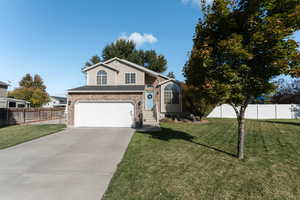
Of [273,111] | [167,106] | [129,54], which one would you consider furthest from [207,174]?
[129,54]

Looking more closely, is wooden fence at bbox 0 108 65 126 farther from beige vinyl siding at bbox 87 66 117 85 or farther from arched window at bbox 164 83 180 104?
arched window at bbox 164 83 180 104

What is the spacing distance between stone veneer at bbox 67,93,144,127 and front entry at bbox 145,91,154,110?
5102 millimetres

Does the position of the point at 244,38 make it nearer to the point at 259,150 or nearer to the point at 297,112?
the point at 259,150

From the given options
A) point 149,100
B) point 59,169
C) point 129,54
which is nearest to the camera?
point 59,169

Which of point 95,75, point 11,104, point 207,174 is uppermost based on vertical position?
point 95,75

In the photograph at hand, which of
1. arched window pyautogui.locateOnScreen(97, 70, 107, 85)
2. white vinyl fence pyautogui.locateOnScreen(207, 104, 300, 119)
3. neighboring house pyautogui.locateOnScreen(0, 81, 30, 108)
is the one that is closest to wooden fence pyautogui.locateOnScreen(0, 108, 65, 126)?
neighboring house pyautogui.locateOnScreen(0, 81, 30, 108)

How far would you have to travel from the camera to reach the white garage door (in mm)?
11961

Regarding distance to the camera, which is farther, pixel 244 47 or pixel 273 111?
pixel 273 111

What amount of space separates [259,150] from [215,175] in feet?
11.2

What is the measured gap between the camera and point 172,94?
1797 centimetres

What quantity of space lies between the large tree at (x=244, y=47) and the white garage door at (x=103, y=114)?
7593 mm

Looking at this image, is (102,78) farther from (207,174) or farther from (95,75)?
(207,174)

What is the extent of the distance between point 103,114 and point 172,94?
8.88 metres

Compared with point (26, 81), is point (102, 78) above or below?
below
